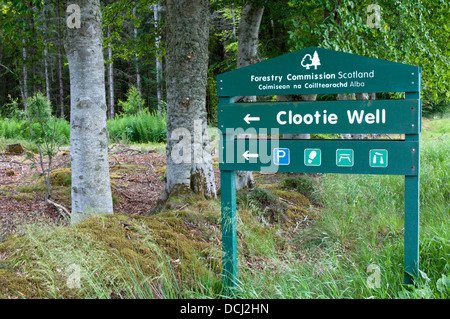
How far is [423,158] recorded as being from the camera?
8281mm

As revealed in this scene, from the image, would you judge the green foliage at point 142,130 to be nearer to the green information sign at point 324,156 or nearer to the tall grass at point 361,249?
the tall grass at point 361,249

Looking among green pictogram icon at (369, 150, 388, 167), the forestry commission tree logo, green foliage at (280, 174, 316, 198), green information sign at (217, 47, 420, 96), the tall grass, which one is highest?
the forestry commission tree logo

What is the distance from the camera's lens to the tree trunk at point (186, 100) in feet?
16.4

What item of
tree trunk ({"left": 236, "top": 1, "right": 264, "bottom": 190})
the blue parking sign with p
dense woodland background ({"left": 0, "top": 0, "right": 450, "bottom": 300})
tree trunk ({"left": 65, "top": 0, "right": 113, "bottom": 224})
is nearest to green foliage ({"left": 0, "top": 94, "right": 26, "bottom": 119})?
dense woodland background ({"left": 0, "top": 0, "right": 450, "bottom": 300})

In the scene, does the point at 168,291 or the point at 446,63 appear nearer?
the point at 168,291

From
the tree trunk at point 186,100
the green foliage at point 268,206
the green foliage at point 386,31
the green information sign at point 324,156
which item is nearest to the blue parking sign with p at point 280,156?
the green information sign at point 324,156

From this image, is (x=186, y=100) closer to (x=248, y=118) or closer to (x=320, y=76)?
(x=248, y=118)

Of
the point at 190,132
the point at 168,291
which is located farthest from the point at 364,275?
the point at 190,132

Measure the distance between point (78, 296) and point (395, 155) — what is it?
2243 millimetres

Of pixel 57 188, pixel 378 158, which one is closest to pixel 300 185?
pixel 378 158

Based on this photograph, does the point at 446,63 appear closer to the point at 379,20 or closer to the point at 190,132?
the point at 379,20

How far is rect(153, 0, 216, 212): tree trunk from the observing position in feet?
16.4

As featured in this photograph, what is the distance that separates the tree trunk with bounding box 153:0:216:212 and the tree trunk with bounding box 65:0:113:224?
87 cm

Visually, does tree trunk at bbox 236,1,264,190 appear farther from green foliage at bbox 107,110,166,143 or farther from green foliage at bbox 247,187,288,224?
green foliage at bbox 107,110,166,143
